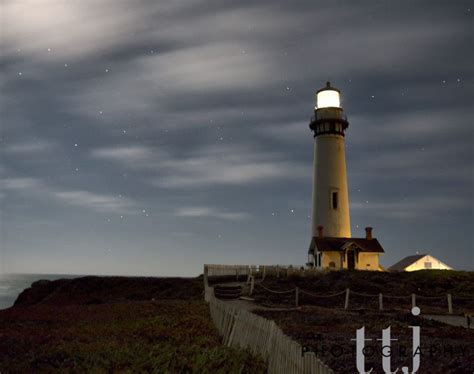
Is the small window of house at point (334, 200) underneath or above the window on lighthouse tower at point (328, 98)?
underneath

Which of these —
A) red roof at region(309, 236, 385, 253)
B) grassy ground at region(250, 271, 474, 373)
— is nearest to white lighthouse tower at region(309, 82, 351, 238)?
red roof at region(309, 236, 385, 253)

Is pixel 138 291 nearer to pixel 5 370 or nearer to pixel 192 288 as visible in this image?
pixel 192 288

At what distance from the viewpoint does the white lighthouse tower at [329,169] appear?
52125mm

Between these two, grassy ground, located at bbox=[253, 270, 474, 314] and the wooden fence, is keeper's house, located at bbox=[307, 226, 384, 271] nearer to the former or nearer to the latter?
grassy ground, located at bbox=[253, 270, 474, 314]

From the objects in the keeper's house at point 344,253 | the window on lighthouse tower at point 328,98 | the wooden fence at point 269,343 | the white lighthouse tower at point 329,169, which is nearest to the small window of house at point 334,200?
the white lighthouse tower at point 329,169

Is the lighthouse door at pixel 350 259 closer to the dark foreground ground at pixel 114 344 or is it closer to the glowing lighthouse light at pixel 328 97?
the glowing lighthouse light at pixel 328 97

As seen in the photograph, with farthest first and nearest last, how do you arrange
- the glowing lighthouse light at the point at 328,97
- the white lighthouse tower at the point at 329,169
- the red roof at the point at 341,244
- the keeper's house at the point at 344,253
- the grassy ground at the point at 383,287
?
the glowing lighthouse light at the point at 328,97 → the white lighthouse tower at the point at 329,169 → the keeper's house at the point at 344,253 → the red roof at the point at 341,244 → the grassy ground at the point at 383,287

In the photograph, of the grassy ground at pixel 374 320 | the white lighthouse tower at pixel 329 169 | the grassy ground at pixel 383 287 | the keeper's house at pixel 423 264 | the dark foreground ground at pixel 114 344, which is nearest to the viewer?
the dark foreground ground at pixel 114 344

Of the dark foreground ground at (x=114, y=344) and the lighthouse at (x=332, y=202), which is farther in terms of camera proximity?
the lighthouse at (x=332, y=202)

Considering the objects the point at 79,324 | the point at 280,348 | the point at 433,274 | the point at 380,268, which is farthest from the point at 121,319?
the point at 380,268

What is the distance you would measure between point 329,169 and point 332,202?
326cm

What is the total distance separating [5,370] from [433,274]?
1647 inches

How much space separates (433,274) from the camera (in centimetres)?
4588

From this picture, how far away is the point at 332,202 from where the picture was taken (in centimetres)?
5219
